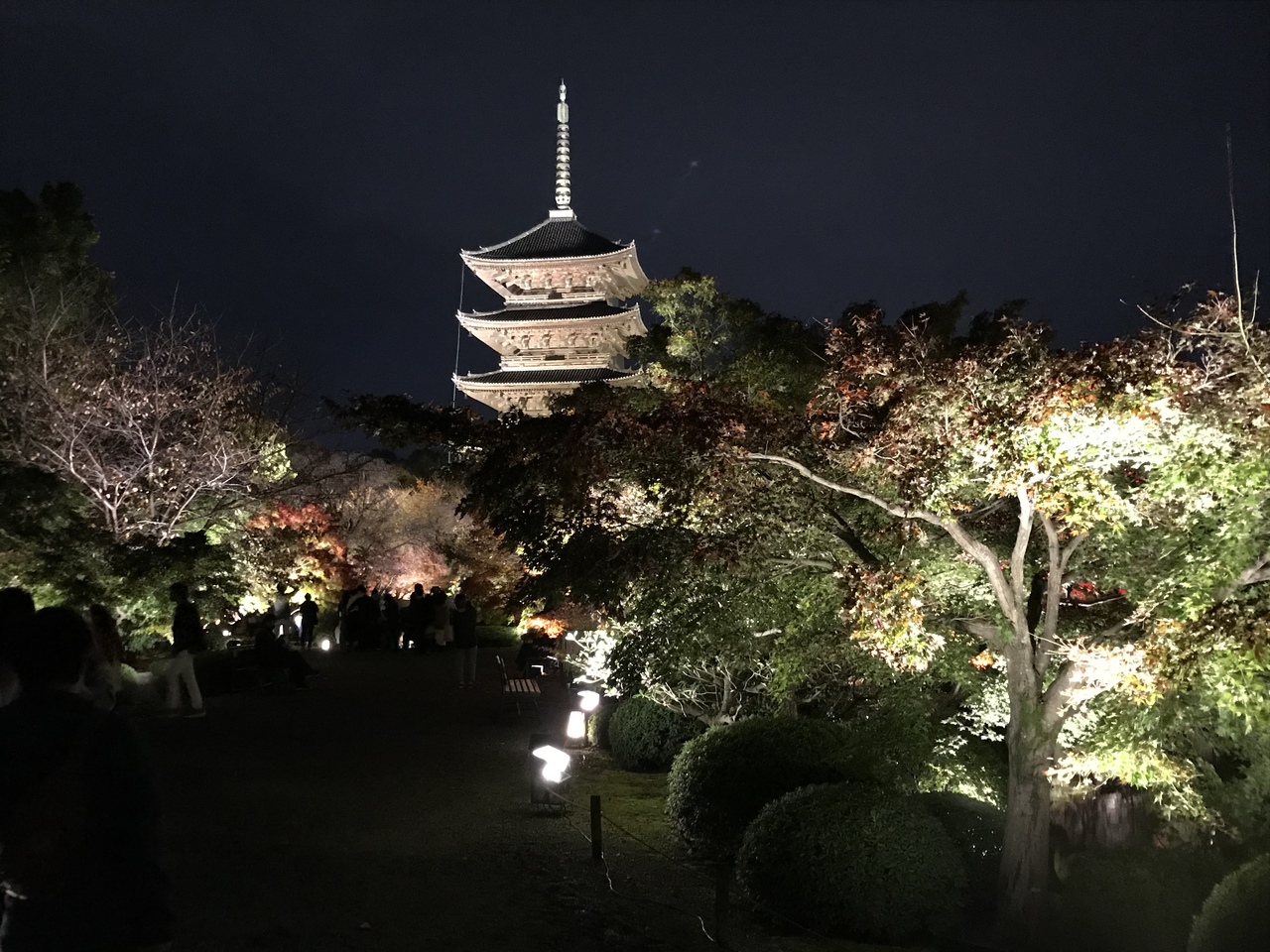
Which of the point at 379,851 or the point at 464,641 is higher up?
the point at 464,641

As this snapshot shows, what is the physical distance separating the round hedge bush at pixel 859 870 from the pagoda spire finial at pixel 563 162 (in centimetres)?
3583

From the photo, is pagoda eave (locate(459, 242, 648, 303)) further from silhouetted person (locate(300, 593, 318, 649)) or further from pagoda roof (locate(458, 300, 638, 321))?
silhouetted person (locate(300, 593, 318, 649))

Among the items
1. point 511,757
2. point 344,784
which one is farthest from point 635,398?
point 344,784

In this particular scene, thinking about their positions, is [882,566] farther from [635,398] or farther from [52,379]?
[52,379]

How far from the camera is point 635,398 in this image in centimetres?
1349

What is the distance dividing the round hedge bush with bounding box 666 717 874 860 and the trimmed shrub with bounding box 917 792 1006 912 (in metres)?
0.77

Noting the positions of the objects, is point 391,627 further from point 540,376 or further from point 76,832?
point 76,832

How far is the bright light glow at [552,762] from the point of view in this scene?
8.48m

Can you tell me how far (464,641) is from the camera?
636 inches

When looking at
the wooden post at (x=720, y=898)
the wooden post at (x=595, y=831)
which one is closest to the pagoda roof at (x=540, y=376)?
the wooden post at (x=595, y=831)

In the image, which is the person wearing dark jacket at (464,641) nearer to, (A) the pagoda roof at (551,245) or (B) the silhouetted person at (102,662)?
(B) the silhouetted person at (102,662)

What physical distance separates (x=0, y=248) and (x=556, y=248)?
19.7 m

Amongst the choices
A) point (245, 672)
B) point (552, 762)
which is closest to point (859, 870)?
point (552, 762)

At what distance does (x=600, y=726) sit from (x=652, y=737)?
1881mm
